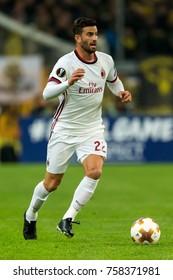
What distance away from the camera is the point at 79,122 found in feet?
35.4

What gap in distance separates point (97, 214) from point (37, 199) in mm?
3084

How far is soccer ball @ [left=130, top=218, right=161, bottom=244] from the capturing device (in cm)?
1020

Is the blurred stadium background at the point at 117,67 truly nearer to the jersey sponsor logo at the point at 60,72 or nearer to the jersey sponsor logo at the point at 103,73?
the jersey sponsor logo at the point at 103,73

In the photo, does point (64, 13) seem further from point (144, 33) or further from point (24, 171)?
point (24, 171)

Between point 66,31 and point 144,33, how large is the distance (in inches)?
88.8

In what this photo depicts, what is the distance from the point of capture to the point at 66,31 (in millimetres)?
29297

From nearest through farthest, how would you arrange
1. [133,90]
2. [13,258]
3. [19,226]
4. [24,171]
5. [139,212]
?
1. [13,258]
2. [19,226]
3. [139,212]
4. [24,171]
5. [133,90]

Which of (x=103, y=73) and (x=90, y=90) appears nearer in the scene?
(x=90, y=90)

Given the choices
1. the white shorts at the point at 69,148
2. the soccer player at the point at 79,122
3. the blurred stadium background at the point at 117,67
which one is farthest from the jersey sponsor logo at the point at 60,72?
the blurred stadium background at the point at 117,67

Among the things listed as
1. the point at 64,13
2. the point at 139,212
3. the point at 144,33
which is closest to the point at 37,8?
the point at 64,13

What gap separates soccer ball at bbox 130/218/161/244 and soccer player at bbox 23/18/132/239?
70 centimetres

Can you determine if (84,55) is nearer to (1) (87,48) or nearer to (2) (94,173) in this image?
(1) (87,48)

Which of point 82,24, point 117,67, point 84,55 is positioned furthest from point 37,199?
point 117,67

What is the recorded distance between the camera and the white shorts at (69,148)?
420 inches
